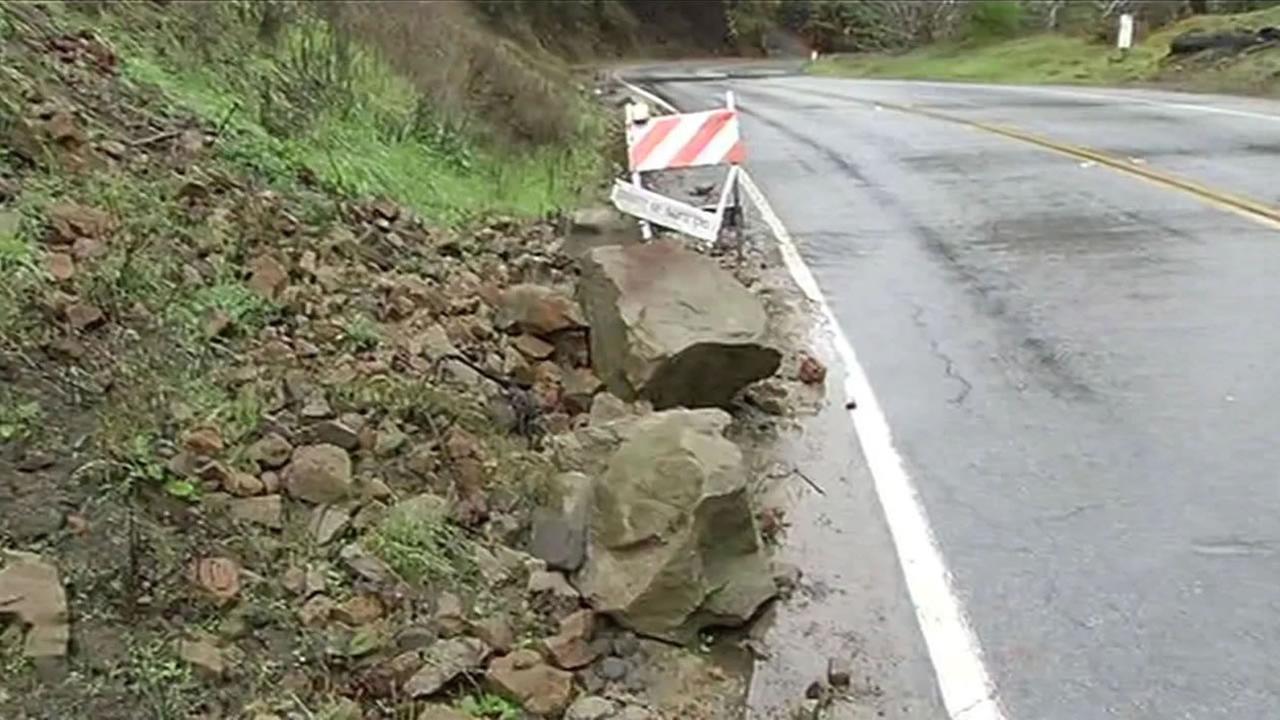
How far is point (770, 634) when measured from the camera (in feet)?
17.0

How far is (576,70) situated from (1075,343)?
3535 cm

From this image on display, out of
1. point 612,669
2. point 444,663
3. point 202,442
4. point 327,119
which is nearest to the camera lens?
point 444,663

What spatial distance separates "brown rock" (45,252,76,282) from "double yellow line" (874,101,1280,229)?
26.4 feet

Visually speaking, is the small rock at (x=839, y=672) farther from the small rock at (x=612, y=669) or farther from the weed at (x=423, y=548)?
the weed at (x=423, y=548)

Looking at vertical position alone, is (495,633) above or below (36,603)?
below

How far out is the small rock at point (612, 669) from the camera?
4.87 meters

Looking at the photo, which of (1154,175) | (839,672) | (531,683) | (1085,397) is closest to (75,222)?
(531,683)

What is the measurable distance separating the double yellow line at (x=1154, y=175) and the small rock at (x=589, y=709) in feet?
25.5

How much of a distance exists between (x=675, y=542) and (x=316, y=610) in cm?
120

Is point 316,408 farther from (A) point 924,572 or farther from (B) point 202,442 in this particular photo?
(A) point 924,572

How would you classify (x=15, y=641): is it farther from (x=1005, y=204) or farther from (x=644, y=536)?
(x=1005, y=204)

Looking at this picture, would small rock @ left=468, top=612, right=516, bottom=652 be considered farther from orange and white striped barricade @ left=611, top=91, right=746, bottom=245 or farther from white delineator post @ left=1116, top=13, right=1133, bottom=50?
white delineator post @ left=1116, top=13, right=1133, bottom=50

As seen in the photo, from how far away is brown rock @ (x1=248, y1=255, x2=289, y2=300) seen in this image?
22.5ft

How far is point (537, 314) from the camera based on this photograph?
7.63 meters
